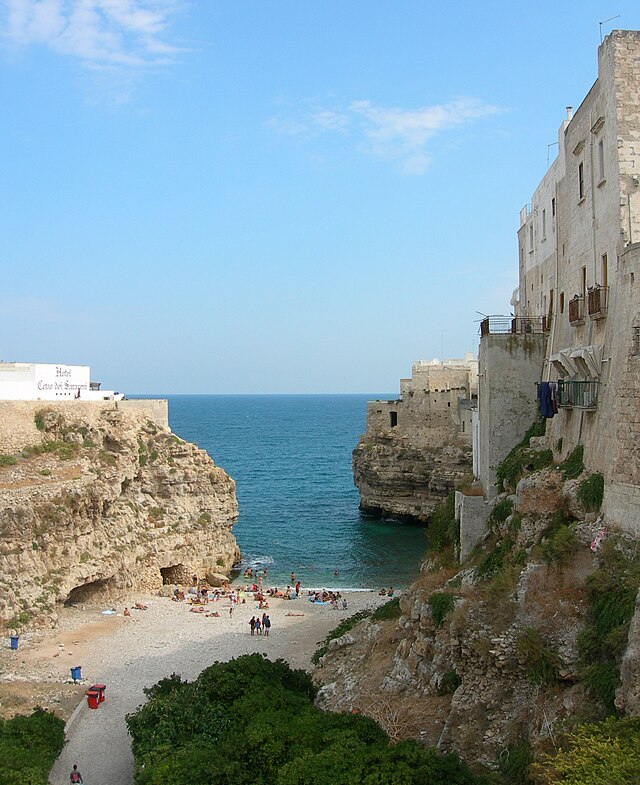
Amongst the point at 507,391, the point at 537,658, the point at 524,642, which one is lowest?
the point at 537,658

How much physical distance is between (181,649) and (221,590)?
8710 mm

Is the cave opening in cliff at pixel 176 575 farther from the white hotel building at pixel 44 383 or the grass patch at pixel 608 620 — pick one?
the grass patch at pixel 608 620

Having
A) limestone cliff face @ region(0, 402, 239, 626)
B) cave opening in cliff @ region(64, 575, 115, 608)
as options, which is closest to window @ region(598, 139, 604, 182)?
limestone cliff face @ region(0, 402, 239, 626)

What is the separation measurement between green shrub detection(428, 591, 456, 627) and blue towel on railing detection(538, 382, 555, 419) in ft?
18.7

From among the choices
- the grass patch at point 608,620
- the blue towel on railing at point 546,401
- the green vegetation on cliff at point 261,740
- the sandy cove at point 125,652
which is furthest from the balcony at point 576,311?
the sandy cove at point 125,652

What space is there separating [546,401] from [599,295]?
131 inches

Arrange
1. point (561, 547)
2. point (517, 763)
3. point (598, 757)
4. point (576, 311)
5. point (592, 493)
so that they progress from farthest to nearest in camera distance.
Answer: point (576, 311), point (592, 493), point (561, 547), point (517, 763), point (598, 757)

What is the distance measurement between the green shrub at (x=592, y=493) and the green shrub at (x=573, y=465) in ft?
3.12

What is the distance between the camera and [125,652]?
2695 centimetres

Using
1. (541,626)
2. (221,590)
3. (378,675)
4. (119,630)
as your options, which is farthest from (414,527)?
(541,626)

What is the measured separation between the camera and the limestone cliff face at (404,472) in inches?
1917

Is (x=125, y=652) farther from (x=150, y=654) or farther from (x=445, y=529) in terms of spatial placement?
(x=445, y=529)

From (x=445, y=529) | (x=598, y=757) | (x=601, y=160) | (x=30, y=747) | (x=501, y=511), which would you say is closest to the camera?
(x=598, y=757)

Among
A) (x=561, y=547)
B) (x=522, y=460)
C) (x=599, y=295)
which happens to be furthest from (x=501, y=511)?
(x=599, y=295)
